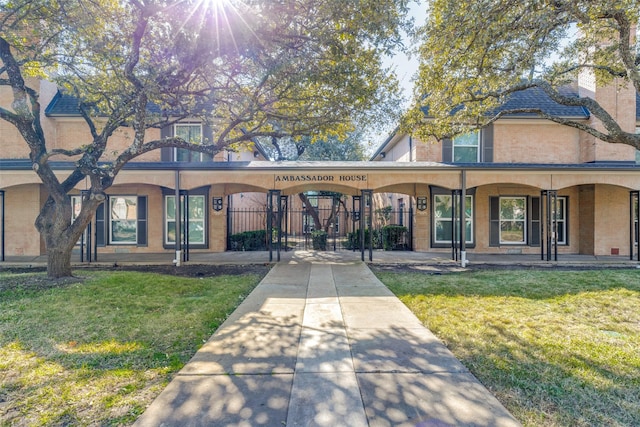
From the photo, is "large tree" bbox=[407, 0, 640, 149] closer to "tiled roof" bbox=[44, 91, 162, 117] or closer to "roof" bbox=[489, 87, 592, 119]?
"roof" bbox=[489, 87, 592, 119]

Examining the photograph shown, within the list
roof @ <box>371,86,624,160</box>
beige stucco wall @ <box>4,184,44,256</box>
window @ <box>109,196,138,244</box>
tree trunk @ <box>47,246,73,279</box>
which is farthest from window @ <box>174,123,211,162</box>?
roof @ <box>371,86,624,160</box>

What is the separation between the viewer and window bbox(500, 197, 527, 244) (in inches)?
556

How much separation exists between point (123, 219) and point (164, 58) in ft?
26.2

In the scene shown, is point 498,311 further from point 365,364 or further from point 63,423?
point 63,423

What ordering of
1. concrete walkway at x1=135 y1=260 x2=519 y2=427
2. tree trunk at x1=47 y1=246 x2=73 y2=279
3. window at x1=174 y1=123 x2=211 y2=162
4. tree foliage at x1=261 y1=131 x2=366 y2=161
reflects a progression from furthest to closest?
tree foliage at x1=261 y1=131 x2=366 y2=161, window at x1=174 y1=123 x2=211 y2=162, tree trunk at x1=47 y1=246 x2=73 y2=279, concrete walkway at x1=135 y1=260 x2=519 y2=427

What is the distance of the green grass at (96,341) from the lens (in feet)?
9.89

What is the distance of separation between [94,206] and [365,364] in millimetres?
7881

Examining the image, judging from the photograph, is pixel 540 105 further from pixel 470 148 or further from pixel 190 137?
pixel 190 137

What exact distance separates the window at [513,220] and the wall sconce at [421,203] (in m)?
3.20

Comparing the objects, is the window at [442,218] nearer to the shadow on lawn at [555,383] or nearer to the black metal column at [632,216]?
the black metal column at [632,216]

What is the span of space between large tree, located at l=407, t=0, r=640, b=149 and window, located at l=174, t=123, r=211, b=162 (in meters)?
8.94

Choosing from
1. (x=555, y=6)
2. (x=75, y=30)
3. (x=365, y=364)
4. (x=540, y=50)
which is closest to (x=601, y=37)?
(x=540, y=50)

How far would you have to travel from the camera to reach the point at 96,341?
14.8 ft

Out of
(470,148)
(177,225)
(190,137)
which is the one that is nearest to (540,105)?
(470,148)
